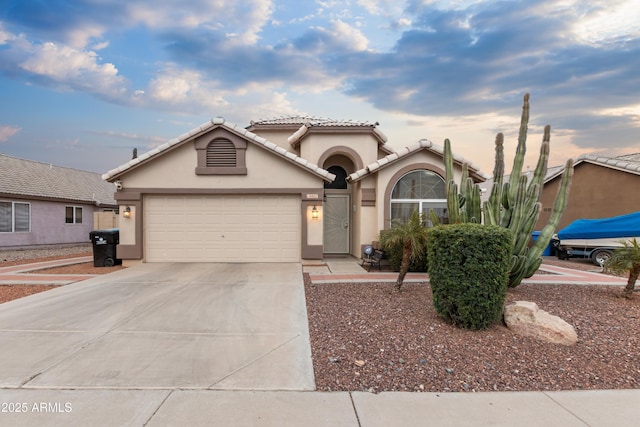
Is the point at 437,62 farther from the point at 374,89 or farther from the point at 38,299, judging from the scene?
the point at 38,299

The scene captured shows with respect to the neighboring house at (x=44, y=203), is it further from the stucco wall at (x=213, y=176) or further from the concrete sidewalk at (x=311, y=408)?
the concrete sidewalk at (x=311, y=408)

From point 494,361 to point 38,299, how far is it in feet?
28.6

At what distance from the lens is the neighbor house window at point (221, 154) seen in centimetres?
1155

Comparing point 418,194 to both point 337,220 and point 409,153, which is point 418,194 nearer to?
point 409,153

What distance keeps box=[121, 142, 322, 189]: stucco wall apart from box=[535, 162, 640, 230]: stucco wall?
14.8 metres

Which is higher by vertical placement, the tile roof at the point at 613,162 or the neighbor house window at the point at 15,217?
the tile roof at the point at 613,162

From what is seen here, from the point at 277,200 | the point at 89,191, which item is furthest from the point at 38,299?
the point at 89,191

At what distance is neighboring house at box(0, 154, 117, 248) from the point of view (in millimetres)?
16781

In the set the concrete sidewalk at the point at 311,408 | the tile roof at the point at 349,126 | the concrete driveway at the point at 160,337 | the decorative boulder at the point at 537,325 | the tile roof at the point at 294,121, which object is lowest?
the concrete sidewalk at the point at 311,408

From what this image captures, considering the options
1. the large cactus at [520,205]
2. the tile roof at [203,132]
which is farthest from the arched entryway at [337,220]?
the large cactus at [520,205]

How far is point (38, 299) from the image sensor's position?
7109 mm

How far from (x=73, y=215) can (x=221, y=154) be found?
14512mm

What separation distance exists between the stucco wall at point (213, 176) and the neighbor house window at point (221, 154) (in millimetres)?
171

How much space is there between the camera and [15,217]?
667 inches
